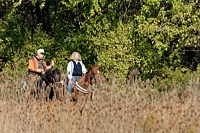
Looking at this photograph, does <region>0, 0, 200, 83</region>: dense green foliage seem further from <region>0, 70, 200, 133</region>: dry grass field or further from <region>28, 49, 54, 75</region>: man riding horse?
<region>0, 70, 200, 133</region>: dry grass field

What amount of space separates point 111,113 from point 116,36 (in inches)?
420

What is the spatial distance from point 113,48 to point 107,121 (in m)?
10.5

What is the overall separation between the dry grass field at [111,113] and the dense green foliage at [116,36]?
29.1 feet

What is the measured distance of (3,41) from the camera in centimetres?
1884

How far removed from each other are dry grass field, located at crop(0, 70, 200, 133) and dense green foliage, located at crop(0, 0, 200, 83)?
888 cm

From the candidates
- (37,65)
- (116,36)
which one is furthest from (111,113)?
(116,36)

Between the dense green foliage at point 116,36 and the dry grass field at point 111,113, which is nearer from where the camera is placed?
the dry grass field at point 111,113

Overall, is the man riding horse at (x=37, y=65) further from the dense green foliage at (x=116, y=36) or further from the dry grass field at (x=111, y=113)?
the dense green foliage at (x=116, y=36)

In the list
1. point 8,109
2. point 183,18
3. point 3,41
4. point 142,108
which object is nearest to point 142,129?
point 142,108

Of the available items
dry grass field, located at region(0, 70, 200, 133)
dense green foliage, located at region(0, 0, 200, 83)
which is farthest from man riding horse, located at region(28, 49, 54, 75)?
dense green foliage, located at region(0, 0, 200, 83)

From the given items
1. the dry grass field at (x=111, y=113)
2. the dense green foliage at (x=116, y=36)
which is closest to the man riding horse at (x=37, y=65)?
the dry grass field at (x=111, y=113)

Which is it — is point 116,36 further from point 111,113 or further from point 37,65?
point 111,113

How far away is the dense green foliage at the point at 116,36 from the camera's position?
17.3 m

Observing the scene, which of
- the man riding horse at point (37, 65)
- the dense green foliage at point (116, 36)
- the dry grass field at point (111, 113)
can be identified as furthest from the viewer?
the dense green foliage at point (116, 36)
